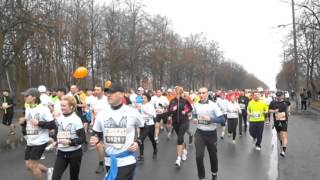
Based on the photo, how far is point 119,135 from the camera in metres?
5.07

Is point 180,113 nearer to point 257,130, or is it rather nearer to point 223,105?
point 257,130

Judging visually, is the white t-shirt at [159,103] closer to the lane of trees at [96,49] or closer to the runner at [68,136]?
the runner at [68,136]

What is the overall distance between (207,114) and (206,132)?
0.36m

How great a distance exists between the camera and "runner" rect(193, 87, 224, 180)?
8.27m

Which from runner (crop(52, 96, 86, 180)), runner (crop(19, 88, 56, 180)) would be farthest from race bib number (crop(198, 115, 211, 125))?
runner (crop(19, 88, 56, 180))

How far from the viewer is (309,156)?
37.6ft

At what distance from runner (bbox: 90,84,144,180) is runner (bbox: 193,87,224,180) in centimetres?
333

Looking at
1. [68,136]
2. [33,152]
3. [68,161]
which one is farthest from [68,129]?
[33,152]

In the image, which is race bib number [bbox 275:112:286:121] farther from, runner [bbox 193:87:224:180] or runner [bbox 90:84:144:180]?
runner [bbox 90:84:144:180]

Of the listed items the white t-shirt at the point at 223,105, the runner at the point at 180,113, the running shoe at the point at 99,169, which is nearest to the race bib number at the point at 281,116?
the runner at the point at 180,113

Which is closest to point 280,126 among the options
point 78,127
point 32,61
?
point 78,127

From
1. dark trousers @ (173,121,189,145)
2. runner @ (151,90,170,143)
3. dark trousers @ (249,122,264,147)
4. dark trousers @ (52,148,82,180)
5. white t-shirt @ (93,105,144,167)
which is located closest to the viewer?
white t-shirt @ (93,105,144,167)

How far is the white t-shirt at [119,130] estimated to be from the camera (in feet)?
16.6

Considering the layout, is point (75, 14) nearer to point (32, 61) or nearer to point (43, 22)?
point (32, 61)
